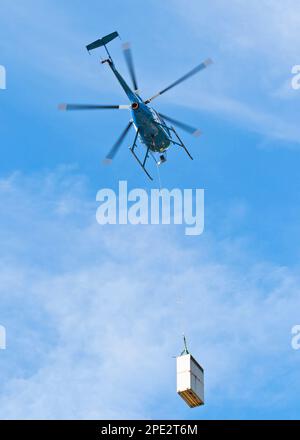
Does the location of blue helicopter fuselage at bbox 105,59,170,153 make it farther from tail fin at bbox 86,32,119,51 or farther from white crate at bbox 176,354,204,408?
white crate at bbox 176,354,204,408

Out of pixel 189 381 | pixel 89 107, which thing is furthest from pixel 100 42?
pixel 189 381

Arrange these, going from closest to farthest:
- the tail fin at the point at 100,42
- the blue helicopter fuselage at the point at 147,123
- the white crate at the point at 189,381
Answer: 1. the white crate at the point at 189,381
2. the blue helicopter fuselage at the point at 147,123
3. the tail fin at the point at 100,42

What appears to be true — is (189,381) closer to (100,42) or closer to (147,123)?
(147,123)

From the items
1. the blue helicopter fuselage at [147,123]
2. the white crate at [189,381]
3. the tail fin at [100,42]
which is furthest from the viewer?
the tail fin at [100,42]

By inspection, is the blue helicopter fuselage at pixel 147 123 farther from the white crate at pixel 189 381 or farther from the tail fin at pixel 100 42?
the white crate at pixel 189 381
